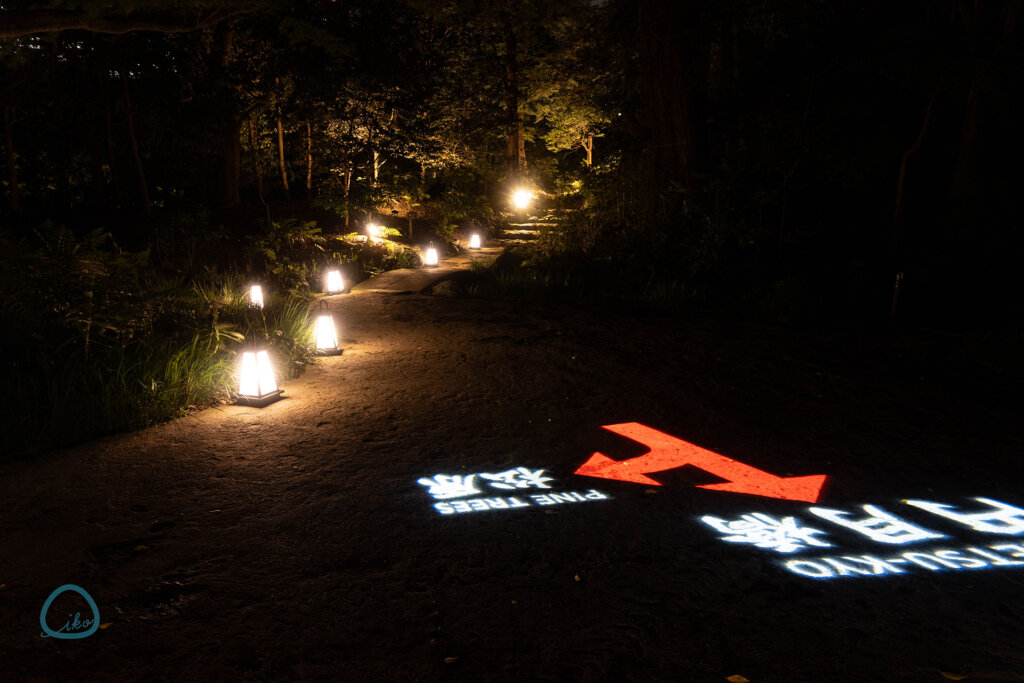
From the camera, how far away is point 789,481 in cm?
415

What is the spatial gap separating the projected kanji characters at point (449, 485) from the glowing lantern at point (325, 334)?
3664 millimetres

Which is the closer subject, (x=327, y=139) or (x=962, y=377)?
(x=962, y=377)

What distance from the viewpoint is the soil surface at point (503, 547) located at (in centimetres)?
248

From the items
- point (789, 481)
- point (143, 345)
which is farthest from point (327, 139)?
point (789, 481)

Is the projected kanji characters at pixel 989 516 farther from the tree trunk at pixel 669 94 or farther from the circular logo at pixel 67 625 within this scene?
the tree trunk at pixel 669 94

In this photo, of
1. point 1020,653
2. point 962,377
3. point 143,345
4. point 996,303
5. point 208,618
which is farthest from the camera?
point 996,303

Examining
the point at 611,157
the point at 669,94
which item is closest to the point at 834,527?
the point at 669,94

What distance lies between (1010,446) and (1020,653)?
3042mm

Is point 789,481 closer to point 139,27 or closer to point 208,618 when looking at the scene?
point 208,618

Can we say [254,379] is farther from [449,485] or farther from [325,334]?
[449,485]

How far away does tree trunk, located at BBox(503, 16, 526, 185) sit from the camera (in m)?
28.0

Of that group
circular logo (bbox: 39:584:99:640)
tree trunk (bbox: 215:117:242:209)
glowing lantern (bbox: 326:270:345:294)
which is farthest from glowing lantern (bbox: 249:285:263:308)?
tree trunk (bbox: 215:117:242:209)

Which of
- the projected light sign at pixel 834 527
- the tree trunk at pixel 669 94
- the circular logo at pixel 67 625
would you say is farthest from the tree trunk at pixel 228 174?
the circular logo at pixel 67 625

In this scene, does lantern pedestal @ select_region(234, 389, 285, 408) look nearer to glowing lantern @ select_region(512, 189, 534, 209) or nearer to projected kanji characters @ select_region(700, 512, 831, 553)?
projected kanji characters @ select_region(700, 512, 831, 553)
